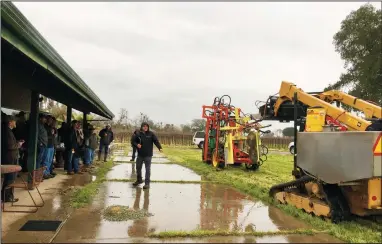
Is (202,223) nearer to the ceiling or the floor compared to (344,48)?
nearer to the floor

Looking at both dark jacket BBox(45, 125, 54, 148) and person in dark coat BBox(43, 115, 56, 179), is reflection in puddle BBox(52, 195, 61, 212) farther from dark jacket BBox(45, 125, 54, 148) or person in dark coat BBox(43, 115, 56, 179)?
dark jacket BBox(45, 125, 54, 148)

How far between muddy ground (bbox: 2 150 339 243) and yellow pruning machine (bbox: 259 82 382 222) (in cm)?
62

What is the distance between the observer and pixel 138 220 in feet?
21.5

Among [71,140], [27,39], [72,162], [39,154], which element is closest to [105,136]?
[72,162]

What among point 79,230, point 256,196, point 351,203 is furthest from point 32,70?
point 351,203

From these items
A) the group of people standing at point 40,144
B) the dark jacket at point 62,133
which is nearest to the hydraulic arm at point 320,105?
the group of people standing at point 40,144

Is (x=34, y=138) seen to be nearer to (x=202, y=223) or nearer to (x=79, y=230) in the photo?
(x=79, y=230)

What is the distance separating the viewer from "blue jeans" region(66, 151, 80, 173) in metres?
12.5

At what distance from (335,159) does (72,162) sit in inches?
367

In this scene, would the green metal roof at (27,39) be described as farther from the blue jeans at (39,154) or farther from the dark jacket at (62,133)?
the dark jacket at (62,133)

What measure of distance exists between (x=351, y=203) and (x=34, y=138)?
7.05 m

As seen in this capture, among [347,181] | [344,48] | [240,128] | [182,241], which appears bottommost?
[182,241]

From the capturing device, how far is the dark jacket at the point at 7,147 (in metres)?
7.42

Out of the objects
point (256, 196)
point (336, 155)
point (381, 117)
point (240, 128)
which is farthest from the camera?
point (240, 128)
